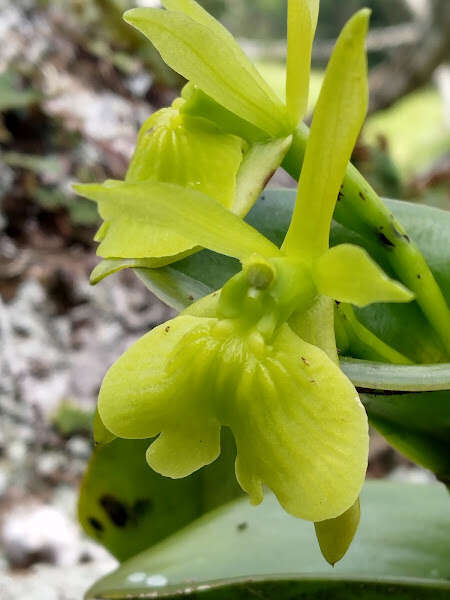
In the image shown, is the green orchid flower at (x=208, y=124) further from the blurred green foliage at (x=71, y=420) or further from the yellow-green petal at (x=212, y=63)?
the blurred green foliage at (x=71, y=420)

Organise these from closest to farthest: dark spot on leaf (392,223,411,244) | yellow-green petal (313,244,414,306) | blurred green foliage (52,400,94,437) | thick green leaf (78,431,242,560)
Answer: yellow-green petal (313,244,414,306) < dark spot on leaf (392,223,411,244) < thick green leaf (78,431,242,560) < blurred green foliage (52,400,94,437)

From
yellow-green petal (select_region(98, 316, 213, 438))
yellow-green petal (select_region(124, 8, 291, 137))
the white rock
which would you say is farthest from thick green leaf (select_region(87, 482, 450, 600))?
the white rock

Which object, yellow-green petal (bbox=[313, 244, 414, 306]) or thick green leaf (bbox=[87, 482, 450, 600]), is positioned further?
thick green leaf (bbox=[87, 482, 450, 600])

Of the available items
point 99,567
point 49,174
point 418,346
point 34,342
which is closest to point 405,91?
point 49,174

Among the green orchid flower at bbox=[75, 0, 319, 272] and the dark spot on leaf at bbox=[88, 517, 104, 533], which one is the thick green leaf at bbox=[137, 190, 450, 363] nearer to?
the green orchid flower at bbox=[75, 0, 319, 272]

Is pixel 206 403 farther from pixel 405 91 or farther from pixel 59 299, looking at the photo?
pixel 405 91

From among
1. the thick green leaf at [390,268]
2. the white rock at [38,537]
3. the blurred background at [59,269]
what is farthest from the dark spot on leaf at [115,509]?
the white rock at [38,537]

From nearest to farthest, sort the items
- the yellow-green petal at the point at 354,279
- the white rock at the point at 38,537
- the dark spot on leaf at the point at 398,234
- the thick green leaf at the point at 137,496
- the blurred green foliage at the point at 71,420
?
the yellow-green petal at the point at 354,279 < the dark spot on leaf at the point at 398,234 < the thick green leaf at the point at 137,496 < the white rock at the point at 38,537 < the blurred green foliage at the point at 71,420

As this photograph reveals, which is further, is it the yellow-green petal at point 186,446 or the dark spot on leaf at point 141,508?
the dark spot on leaf at point 141,508
